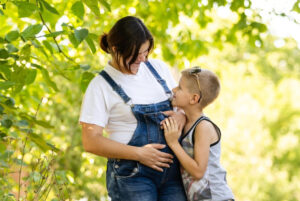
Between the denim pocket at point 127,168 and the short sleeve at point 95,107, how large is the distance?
0.21 meters

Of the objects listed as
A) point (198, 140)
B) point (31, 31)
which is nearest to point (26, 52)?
point (31, 31)

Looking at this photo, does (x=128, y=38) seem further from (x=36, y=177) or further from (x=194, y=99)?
(x=36, y=177)

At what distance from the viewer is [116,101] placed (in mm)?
2523

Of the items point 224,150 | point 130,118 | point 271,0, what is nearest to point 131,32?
point 130,118

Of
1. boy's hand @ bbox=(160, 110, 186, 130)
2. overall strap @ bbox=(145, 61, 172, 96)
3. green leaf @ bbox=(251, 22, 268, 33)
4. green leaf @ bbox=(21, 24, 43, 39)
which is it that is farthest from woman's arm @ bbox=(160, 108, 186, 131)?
green leaf @ bbox=(251, 22, 268, 33)

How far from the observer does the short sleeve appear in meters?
2.46

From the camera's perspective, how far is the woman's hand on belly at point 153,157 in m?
2.47

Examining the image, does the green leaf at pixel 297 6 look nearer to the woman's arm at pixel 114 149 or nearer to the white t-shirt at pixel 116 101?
the white t-shirt at pixel 116 101

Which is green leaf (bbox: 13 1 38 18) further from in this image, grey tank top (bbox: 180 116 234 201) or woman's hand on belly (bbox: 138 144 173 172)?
grey tank top (bbox: 180 116 234 201)

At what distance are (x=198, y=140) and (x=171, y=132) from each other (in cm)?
14

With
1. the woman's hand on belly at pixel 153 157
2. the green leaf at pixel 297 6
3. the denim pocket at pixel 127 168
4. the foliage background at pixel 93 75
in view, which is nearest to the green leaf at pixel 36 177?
the foliage background at pixel 93 75

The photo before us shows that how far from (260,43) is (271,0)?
50 centimetres

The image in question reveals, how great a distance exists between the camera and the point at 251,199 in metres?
14.4

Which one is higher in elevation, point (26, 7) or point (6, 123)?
point (26, 7)
